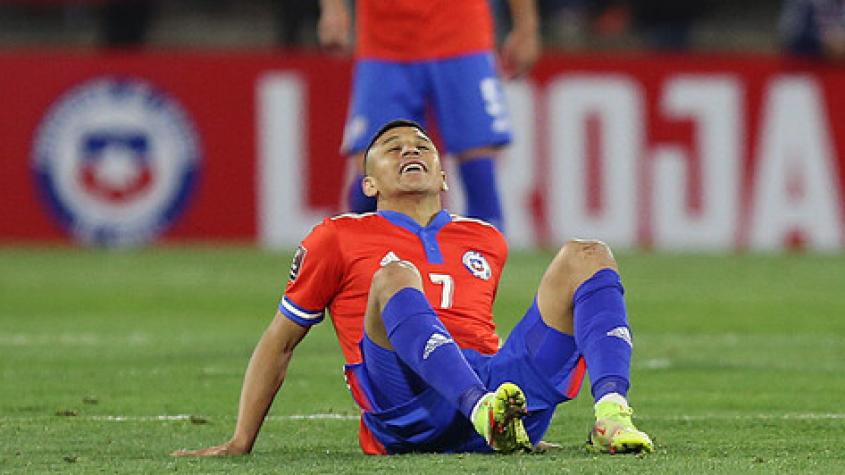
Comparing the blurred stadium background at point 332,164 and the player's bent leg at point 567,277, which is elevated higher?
the player's bent leg at point 567,277

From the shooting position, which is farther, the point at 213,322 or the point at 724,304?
the point at 724,304

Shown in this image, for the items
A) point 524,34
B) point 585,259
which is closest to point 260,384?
point 585,259

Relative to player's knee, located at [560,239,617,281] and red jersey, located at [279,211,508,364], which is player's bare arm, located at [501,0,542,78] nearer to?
red jersey, located at [279,211,508,364]

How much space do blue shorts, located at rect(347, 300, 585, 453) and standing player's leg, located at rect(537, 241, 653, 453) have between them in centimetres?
7

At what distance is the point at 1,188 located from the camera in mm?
15711

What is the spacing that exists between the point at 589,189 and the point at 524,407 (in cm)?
1038

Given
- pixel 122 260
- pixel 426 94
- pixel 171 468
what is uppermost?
pixel 426 94

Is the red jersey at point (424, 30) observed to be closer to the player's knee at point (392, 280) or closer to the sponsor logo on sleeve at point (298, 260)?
the sponsor logo on sleeve at point (298, 260)

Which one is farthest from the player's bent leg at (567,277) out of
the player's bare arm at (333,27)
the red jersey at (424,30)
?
the player's bare arm at (333,27)

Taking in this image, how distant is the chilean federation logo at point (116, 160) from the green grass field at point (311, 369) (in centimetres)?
46

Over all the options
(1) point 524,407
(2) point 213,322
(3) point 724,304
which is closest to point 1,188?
(2) point 213,322

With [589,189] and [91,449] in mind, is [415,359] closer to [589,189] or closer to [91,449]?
[91,449]

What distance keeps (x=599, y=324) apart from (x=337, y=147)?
10.3 metres

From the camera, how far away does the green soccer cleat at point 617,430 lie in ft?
17.9
